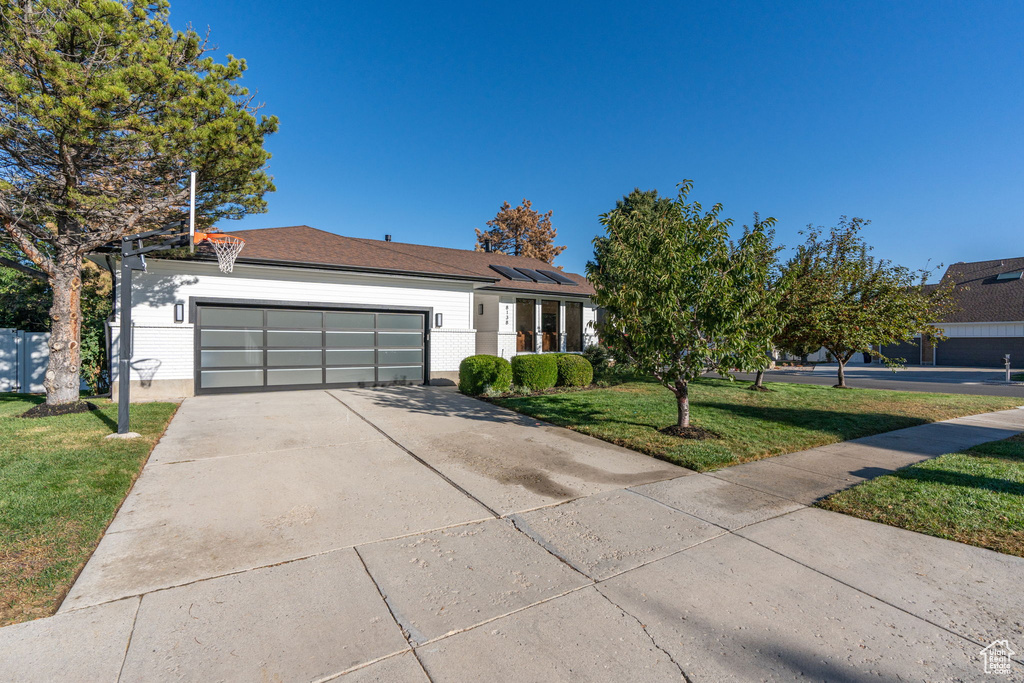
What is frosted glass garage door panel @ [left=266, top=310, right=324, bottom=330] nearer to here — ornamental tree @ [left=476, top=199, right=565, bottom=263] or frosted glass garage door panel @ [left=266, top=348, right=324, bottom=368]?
frosted glass garage door panel @ [left=266, top=348, right=324, bottom=368]

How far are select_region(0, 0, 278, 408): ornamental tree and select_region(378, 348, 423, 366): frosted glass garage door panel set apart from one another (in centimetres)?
533

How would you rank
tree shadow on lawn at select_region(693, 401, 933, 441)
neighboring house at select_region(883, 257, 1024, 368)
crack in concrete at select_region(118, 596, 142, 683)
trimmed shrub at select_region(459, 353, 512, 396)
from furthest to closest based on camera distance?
neighboring house at select_region(883, 257, 1024, 368) < trimmed shrub at select_region(459, 353, 512, 396) < tree shadow on lawn at select_region(693, 401, 933, 441) < crack in concrete at select_region(118, 596, 142, 683)

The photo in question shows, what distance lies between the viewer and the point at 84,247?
895cm

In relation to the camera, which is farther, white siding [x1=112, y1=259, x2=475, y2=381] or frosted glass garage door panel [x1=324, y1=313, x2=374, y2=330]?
frosted glass garage door panel [x1=324, y1=313, x2=374, y2=330]

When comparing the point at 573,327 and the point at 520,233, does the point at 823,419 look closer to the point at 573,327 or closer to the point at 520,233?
the point at 573,327

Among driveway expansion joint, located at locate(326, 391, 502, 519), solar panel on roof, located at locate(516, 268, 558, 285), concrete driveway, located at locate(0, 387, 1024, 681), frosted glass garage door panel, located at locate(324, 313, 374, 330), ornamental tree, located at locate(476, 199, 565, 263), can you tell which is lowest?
concrete driveway, located at locate(0, 387, 1024, 681)

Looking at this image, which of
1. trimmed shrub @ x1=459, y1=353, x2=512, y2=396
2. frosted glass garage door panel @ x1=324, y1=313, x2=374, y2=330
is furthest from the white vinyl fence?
trimmed shrub @ x1=459, y1=353, x2=512, y2=396

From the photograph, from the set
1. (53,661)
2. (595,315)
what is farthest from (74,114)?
(595,315)

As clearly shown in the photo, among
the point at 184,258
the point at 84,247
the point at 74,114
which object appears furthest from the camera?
the point at 184,258

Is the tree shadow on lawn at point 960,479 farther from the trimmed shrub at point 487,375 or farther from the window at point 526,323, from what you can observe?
the window at point 526,323

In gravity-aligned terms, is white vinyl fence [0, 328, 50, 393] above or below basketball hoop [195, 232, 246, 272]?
below

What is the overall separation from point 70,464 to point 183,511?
89.7 inches

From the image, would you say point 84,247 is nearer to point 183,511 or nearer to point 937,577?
point 183,511

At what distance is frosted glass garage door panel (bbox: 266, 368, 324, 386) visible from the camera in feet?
39.0
